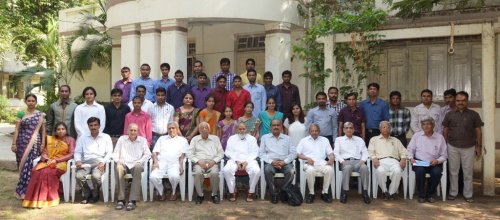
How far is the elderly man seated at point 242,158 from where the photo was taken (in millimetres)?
6027

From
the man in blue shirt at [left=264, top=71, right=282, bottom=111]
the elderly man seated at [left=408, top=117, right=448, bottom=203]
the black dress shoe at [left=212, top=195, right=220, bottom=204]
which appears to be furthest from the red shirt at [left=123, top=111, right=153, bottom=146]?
the elderly man seated at [left=408, top=117, right=448, bottom=203]

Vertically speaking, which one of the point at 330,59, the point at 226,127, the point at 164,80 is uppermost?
the point at 330,59

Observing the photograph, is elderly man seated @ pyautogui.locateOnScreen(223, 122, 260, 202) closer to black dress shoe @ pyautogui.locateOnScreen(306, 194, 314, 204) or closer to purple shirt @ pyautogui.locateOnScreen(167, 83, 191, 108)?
black dress shoe @ pyautogui.locateOnScreen(306, 194, 314, 204)

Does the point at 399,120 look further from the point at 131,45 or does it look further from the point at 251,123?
the point at 131,45

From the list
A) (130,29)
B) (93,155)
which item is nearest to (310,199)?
(93,155)

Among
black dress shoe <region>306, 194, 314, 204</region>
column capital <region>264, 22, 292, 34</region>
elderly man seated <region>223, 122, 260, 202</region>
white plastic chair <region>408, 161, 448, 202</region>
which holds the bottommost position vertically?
black dress shoe <region>306, 194, 314, 204</region>

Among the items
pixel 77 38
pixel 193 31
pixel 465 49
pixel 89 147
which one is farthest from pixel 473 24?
pixel 77 38

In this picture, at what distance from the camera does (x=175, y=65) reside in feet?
31.3

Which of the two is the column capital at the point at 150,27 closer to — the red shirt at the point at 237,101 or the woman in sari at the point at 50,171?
the red shirt at the point at 237,101

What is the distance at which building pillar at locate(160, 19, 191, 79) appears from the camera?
31.0 feet

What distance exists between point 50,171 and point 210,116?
7.38ft

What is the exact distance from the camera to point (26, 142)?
620 cm

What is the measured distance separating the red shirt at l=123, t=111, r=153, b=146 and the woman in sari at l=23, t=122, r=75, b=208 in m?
0.77

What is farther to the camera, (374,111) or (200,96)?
(200,96)
